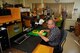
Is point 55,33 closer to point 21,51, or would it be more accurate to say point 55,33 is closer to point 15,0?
point 21,51

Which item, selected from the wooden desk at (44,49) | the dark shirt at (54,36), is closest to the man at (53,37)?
the dark shirt at (54,36)

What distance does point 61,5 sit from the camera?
7555 millimetres

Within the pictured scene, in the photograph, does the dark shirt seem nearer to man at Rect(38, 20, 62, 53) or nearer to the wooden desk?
man at Rect(38, 20, 62, 53)

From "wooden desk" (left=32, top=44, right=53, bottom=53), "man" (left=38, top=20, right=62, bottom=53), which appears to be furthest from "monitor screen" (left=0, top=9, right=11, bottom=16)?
"wooden desk" (left=32, top=44, right=53, bottom=53)

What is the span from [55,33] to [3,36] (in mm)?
1136

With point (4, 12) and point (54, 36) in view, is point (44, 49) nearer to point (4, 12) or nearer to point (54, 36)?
point (54, 36)

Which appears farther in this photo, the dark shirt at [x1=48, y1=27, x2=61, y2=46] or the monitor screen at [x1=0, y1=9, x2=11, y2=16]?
the dark shirt at [x1=48, y1=27, x2=61, y2=46]

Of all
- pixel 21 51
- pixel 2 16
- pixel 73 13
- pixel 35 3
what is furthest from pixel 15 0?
pixel 21 51

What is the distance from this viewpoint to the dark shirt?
217cm

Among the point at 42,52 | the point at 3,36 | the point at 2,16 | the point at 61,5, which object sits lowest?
the point at 42,52

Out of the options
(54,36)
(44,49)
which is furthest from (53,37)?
(44,49)

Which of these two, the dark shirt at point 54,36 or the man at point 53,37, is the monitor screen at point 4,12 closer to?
the man at point 53,37

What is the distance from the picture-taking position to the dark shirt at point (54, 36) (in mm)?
2171

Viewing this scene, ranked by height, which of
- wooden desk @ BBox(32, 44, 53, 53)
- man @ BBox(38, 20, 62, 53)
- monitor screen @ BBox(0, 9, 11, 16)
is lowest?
wooden desk @ BBox(32, 44, 53, 53)
